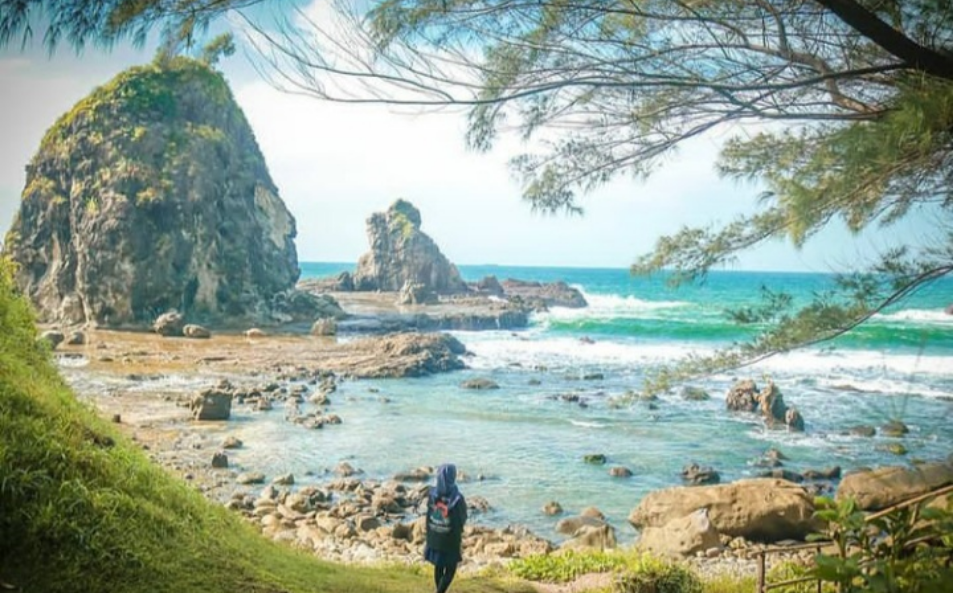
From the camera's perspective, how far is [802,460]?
1279 centimetres

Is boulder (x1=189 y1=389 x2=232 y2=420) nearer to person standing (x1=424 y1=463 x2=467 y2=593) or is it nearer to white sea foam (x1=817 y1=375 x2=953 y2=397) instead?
person standing (x1=424 y1=463 x2=467 y2=593)

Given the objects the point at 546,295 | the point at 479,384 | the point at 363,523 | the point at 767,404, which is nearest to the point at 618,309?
the point at 546,295

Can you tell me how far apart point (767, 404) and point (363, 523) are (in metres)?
10.6

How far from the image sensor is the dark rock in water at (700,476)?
37.8ft

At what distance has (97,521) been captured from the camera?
3471mm

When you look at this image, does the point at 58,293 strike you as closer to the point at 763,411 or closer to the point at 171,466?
the point at 171,466

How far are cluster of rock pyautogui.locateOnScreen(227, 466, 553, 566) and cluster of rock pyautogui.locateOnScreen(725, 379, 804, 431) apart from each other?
8.55m

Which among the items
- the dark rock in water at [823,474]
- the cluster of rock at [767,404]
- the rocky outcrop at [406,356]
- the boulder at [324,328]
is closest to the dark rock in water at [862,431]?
the cluster of rock at [767,404]

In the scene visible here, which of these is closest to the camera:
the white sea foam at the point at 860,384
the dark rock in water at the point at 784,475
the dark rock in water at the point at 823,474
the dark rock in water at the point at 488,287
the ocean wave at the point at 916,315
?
the ocean wave at the point at 916,315

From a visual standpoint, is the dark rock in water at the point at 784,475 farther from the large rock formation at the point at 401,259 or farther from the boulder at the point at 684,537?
the large rock formation at the point at 401,259

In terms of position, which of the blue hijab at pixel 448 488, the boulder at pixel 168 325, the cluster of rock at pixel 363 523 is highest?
the blue hijab at pixel 448 488

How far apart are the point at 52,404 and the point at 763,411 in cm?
1520

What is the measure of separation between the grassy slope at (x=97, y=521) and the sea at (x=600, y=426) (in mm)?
3130

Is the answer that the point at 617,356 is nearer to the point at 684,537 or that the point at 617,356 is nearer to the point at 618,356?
the point at 618,356
